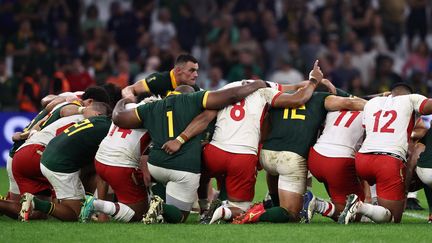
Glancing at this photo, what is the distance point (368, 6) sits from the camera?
24594 mm

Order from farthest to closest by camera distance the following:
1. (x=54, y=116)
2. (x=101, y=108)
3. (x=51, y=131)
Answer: (x=54, y=116), (x=101, y=108), (x=51, y=131)

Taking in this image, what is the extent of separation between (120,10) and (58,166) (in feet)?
41.6

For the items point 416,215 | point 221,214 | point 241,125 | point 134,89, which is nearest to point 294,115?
point 241,125

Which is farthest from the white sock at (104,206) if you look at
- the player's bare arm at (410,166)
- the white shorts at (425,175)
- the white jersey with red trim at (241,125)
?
the white shorts at (425,175)

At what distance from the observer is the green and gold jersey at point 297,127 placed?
38.1ft

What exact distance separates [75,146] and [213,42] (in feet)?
39.6

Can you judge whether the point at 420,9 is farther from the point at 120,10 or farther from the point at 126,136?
the point at 126,136

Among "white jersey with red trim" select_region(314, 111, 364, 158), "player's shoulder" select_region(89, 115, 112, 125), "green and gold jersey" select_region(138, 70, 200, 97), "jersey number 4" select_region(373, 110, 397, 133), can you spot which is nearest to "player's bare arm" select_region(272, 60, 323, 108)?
"white jersey with red trim" select_region(314, 111, 364, 158)

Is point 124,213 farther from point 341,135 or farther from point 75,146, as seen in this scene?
point 341,135

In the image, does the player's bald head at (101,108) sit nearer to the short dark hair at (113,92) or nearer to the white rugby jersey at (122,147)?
the white rugby jersey at (122,147)

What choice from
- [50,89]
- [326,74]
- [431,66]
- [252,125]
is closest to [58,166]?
[252,125]

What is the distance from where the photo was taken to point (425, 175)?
11.2 m

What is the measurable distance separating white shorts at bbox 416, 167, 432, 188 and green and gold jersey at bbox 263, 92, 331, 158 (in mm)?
1178

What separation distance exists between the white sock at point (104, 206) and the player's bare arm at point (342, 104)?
2532mm
